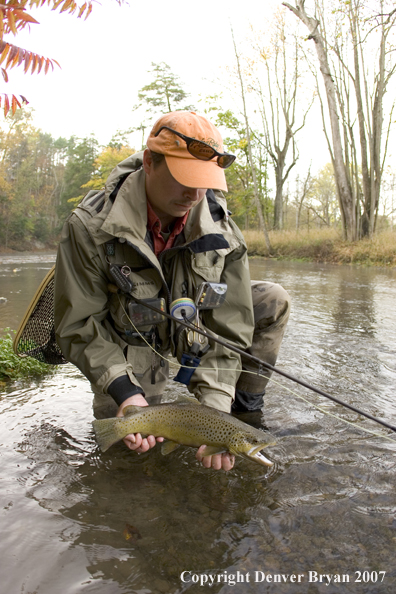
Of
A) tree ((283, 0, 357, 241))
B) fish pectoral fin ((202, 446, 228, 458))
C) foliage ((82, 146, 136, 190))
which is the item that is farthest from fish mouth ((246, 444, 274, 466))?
foliage ((82, 146, 136, 190))

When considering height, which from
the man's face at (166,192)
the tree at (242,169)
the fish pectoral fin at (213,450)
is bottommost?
the fish pectoral fin at (213,450)

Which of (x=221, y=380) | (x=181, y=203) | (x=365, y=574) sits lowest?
(x=365, y=574)

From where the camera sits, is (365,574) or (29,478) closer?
(365,574)

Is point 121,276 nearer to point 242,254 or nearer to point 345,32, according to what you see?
point 242,254

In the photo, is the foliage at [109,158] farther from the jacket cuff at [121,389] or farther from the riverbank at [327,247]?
the jacket cuff at [121,389]

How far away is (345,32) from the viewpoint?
820 inches

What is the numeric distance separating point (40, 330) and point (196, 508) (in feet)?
6.48

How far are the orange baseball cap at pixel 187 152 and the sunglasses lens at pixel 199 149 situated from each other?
0.02 meters

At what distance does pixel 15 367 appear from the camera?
450 cm

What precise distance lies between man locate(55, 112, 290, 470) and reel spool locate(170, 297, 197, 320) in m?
0.02

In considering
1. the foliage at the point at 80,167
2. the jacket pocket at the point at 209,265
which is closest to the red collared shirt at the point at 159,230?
the jacket pocket at the point at 209,265

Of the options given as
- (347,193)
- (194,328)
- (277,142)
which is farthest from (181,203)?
(277,142)

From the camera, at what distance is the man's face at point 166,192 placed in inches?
112

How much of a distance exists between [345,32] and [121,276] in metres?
22.4
